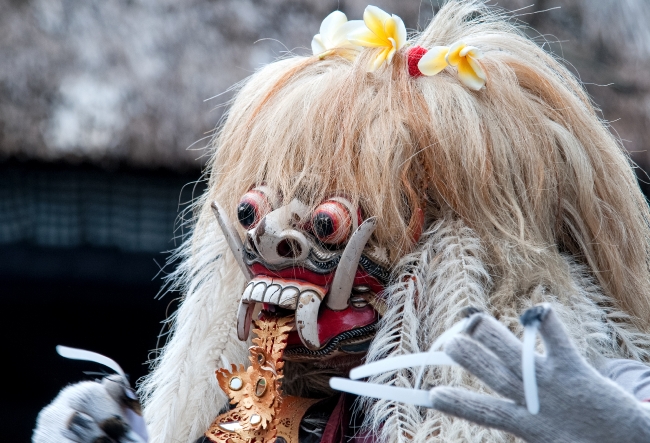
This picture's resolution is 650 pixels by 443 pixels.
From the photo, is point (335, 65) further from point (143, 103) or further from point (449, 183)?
point (143, 103)

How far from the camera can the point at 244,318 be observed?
984 millimetres

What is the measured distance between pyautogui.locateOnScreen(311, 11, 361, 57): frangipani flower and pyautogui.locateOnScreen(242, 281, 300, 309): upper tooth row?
345 mm

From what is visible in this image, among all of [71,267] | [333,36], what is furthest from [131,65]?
[333,36]

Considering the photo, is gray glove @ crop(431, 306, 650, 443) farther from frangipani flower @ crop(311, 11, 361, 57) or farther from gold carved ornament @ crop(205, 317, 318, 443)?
frangipani flower @ crop(311, 11, 361, 57)

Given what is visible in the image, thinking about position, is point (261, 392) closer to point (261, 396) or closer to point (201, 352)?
point (261, 396)

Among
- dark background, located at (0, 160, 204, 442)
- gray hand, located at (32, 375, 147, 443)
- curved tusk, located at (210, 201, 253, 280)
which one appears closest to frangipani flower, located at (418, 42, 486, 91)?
curved tusk, located at (210, 201, 253, 280)

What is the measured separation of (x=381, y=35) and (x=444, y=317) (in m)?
0.39

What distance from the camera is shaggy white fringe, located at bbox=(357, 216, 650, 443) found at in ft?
2.81

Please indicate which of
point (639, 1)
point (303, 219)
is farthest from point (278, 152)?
point (639, 1)

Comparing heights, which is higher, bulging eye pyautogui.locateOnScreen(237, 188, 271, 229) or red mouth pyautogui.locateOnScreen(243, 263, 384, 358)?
bulging eye pyautogui.locateOnScreen(237, 188, 271, 229)

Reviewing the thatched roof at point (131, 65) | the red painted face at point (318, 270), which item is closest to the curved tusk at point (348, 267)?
the red painted face at point (318, 270)

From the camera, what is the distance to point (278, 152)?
3.25 feet

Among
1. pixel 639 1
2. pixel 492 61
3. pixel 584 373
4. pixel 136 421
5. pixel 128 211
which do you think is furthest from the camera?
pixel 128 211

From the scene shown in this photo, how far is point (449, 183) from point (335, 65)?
0.82 ft
